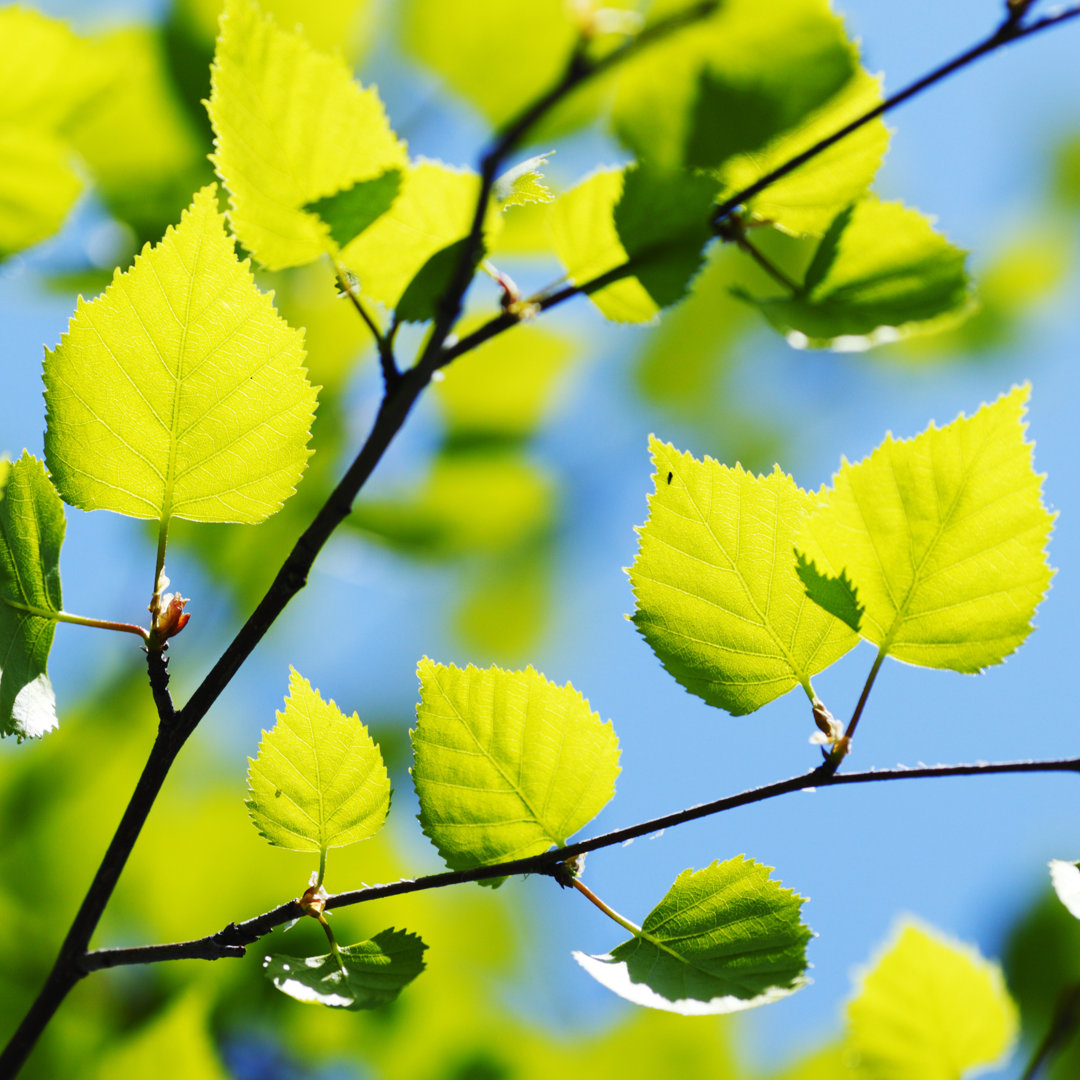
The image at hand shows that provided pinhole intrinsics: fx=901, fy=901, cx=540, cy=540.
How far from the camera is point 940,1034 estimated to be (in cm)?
51

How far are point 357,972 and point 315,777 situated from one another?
0.32 feet

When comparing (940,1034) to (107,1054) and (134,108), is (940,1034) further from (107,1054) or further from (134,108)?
(134,108)

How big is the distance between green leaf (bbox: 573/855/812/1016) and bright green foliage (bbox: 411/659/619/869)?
64 millimetres

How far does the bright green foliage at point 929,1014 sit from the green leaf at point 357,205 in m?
0.48

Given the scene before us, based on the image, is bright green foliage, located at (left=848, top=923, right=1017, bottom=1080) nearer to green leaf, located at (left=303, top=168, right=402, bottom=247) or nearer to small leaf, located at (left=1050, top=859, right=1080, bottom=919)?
small leaf, located at (left=1050, top=859, right=1080, bottom=919)

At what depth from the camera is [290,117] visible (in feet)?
1.26

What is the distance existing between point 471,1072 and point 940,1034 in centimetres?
56

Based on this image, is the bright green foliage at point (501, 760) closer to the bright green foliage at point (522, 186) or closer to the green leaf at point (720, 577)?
the green leaf at point (720, 577)

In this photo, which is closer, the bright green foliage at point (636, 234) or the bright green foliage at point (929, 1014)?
the bright green foliage at point (636, 234)

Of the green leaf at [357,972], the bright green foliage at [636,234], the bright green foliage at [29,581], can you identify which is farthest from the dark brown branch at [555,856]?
the bright green foliage at [636,234]

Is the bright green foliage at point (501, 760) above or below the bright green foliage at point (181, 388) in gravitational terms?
below

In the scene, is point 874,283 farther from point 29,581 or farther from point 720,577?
point 29,581

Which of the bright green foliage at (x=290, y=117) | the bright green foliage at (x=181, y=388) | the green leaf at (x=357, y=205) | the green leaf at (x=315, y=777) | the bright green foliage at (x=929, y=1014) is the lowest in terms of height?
the bright green foliage at (x=929, y=1014)

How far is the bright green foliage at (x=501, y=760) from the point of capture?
46 centimetres
